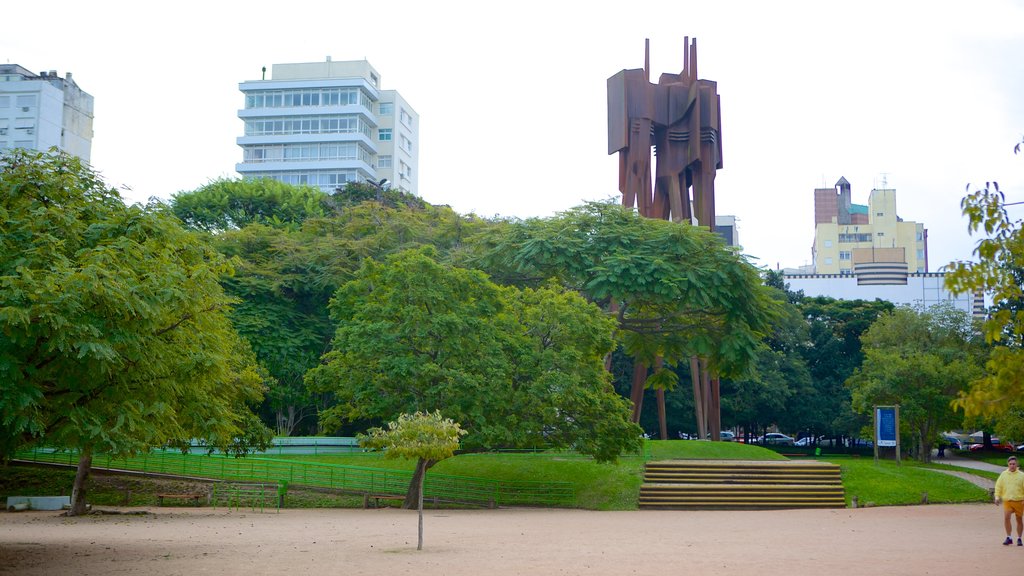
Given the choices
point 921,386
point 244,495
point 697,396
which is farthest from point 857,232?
point 244,495

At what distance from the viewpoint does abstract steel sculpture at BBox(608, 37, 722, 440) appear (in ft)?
134

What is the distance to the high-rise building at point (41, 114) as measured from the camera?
260ft

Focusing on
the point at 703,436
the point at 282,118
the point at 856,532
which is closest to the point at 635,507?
the point at 856,532

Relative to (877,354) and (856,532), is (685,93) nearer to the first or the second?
(877,354)

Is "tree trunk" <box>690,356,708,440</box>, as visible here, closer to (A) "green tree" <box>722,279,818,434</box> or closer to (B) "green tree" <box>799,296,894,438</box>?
(A) "green tree" <box>722,279,818,434</box>

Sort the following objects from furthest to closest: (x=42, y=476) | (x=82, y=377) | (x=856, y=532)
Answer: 1. (x=42, y=476)
2. (x=856, y=532)
3. (x=82, y=377)

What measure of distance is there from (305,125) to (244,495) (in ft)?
253

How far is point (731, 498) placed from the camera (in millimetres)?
30250

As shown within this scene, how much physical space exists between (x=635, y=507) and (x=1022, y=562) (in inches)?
595

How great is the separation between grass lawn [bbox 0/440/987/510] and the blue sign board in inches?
40.3

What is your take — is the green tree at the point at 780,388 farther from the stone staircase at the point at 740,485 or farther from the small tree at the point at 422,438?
the small tree at the point at 422,438

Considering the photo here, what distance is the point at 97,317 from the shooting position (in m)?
13.5

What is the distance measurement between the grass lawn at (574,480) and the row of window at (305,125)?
71.1m

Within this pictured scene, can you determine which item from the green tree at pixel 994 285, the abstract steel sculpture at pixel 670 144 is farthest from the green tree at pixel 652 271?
the green tree at pixel 994 285
